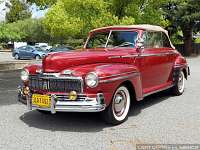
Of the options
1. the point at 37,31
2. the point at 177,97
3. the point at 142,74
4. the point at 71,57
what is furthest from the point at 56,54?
the point at 37,31

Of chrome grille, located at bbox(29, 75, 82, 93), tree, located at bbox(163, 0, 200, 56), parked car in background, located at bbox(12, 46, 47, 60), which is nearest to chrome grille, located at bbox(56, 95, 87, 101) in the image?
chrome grille, located at bbox(29, 75, 82, 93)

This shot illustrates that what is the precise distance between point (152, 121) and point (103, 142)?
156 cm

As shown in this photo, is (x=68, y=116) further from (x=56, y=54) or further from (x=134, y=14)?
(x=134, y=14)

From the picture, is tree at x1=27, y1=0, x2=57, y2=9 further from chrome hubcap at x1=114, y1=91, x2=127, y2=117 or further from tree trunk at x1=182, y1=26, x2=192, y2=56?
chrome hubcap at x1=114, y1=91, x2=127, y2=117

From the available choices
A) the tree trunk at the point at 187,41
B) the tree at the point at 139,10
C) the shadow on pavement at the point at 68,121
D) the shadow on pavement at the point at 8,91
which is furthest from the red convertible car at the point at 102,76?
the tree trunk at the point at 187,41

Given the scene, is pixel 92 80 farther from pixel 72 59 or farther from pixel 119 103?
pixel 119 103

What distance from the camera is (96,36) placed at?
888cm

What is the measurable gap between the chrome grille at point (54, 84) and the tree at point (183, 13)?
84.4 ft

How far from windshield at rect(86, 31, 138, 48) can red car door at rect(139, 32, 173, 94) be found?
30cm

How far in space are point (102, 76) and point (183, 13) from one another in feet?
86.3

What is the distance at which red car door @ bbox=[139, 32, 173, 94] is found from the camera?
26.9ft

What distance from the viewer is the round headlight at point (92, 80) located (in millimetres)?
6520

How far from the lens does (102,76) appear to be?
6.59 m

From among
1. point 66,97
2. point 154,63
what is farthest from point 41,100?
point 154,63
